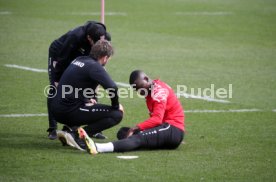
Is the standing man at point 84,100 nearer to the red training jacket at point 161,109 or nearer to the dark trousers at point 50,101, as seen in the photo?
the red training jacket at point 161,109

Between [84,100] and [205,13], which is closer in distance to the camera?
[84,100]

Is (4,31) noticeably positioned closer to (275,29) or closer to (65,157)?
(275,29)

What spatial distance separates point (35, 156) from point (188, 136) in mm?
2803

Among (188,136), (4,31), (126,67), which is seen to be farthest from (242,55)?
(188,136)

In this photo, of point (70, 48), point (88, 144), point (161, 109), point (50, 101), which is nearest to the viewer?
point (88, 144)

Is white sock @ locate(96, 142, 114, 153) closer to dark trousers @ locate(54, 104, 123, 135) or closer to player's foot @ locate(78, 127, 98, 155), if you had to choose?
player's foot @ locate(78, 127, 98, 155)

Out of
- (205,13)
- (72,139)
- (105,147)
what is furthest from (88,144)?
(205,13)

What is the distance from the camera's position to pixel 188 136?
12773 mm

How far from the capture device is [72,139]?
11594 mm

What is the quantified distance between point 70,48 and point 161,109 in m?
2.13

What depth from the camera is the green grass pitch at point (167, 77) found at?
10.4 m

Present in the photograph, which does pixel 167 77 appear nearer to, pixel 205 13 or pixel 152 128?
pixel 152 128

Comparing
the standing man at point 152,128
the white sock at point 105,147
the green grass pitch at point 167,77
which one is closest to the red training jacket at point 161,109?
the standing man at point 152,128

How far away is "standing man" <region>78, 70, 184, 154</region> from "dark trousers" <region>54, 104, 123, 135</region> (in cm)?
32
